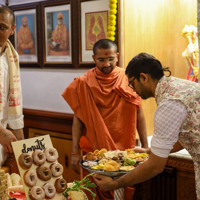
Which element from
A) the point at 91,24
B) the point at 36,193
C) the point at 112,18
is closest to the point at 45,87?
the point at 91,24

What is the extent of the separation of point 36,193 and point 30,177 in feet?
0.24

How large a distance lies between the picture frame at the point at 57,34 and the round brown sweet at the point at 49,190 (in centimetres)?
233

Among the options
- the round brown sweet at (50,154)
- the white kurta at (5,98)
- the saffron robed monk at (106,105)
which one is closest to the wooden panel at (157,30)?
the saffron robed monk at (106,105)

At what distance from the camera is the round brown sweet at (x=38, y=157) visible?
1.67 meters

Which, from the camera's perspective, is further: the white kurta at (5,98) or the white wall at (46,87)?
the white wall at (46,87)

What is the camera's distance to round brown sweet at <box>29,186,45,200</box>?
159 centimetres

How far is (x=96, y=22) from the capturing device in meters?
3.60

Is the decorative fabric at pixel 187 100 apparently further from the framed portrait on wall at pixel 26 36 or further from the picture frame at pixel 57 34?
the framed portrait on wall at pixel 26 36

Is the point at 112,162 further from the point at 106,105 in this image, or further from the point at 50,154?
the point at 106,105

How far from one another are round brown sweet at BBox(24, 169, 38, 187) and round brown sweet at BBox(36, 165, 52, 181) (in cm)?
2

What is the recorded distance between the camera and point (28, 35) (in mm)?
4305

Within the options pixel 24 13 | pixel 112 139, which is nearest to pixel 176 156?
pixel 112 139

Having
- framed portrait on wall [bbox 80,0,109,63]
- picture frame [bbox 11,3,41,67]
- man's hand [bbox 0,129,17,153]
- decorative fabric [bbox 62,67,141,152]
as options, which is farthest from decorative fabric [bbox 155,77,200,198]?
picture frame [bbox 11,3,41,67]

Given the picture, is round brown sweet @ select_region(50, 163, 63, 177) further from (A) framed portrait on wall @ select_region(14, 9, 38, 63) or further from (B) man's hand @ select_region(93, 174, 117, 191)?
(A) framed portrait on wall @ select_region(14, 9, 38, 63)
